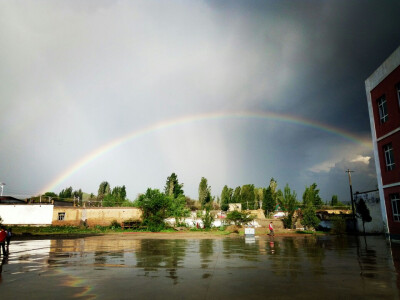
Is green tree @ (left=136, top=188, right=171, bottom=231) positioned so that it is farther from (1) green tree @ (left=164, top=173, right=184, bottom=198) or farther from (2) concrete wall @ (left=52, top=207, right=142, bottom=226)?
(1) green tree @ (left=164, top=173, right=184, bottom=198)

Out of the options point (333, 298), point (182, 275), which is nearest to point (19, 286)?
point (182, 275)

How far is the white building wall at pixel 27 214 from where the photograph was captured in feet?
140

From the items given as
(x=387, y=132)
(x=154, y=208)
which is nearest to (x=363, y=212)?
(x=387, y=132)

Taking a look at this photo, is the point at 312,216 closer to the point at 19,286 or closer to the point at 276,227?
the point at 276,227

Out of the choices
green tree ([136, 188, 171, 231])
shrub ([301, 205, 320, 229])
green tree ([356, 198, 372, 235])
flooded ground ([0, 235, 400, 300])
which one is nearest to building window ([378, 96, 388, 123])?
green tree ([356, 198, 372, 235])

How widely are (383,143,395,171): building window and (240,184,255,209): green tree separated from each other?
182ft

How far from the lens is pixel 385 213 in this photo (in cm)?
2170

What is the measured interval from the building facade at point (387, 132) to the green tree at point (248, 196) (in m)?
55.0

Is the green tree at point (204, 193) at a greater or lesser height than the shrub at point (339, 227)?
greater

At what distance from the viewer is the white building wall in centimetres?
4266

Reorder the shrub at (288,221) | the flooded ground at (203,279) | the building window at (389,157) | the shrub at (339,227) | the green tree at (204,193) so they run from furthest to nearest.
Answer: the green tree at (204,193) < the shrub at (288,221) < the shrub at (339,227) < the building window at (389,157) < the flooded ground at (203,279)

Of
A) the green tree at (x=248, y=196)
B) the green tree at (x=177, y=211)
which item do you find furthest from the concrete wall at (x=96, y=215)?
the green tree at (x=248, y=196)

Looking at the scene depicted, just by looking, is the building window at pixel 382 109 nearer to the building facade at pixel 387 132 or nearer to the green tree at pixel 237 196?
the building facade at pixel 387 132

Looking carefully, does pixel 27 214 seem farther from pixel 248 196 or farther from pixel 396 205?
pixel 248 196
